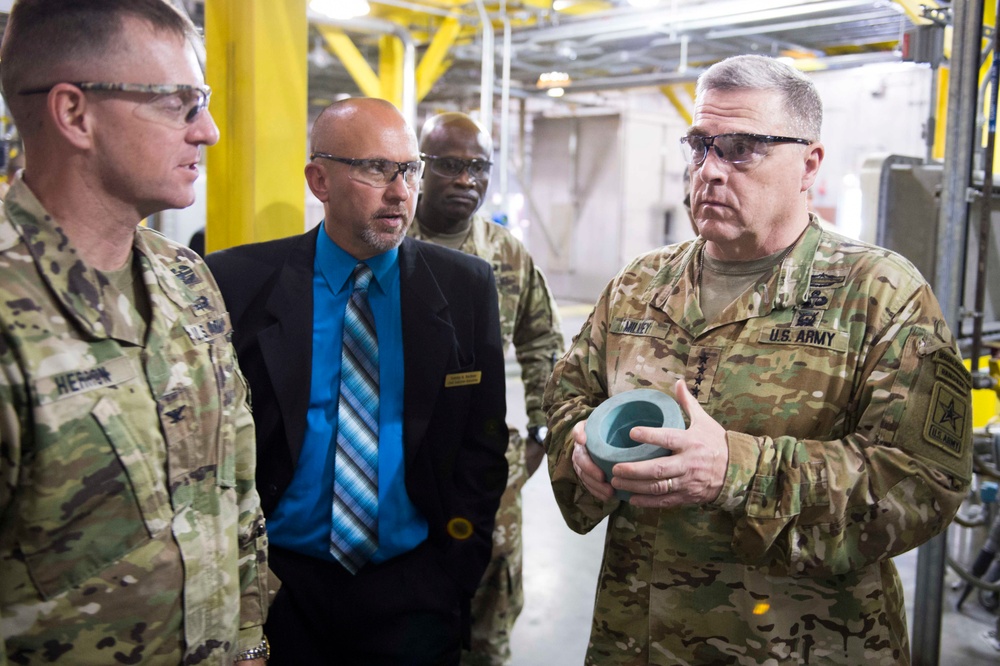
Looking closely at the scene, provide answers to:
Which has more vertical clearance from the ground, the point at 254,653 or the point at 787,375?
the point at 787,375

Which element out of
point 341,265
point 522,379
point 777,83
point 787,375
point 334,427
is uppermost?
point 777,83

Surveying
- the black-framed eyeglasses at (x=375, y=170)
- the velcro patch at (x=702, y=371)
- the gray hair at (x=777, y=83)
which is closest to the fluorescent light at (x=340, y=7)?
the black-framed eyeglasses at (x=375, y=170)

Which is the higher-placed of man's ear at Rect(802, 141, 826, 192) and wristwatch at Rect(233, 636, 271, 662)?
man's ear at Rect(802, 141, 826, 192)

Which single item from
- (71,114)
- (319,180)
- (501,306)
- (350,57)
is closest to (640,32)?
(350,57)

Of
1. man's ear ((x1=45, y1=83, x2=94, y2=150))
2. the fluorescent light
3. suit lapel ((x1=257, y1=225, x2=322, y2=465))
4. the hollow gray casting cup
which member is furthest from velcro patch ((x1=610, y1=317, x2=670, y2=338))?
the fluorescent light

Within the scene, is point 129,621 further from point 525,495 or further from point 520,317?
point 525,495

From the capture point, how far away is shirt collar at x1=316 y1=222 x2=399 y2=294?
7.06 feet

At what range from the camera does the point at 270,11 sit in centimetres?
280

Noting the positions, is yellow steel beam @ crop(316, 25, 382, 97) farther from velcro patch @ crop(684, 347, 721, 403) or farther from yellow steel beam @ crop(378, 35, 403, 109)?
velcro patch @ crop(684, 347, 721, 403)

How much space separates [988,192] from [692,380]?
6.39 ft

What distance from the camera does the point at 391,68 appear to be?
24.4 feet

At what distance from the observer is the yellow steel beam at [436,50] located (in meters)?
7.73

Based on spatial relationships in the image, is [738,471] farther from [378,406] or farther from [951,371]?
[378,406]

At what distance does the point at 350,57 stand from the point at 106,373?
6.39 m
